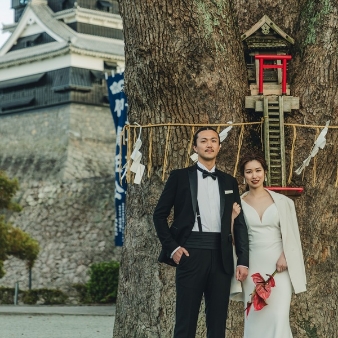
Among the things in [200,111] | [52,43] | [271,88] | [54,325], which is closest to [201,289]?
[200,111]

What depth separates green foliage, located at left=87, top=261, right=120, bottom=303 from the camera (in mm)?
23422

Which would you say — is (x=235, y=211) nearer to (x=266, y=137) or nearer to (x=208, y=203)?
(x=208, y=203)

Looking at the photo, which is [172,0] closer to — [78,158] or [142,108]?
[142,108]

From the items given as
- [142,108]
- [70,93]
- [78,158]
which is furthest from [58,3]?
[142,108]

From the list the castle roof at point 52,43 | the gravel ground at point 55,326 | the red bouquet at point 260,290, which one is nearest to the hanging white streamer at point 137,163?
the red bouquet at point 260,290

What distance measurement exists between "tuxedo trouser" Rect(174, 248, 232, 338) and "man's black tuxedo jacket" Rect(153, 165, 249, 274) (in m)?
0.07

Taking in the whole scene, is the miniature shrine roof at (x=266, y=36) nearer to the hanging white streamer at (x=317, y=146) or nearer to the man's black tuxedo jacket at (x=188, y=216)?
the hanging white streamer at (x=317, y=146)

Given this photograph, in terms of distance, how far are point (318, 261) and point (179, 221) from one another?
1574 millimetres

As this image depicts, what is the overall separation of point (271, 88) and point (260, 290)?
202 cm

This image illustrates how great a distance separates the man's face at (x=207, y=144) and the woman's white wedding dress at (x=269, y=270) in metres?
0.43

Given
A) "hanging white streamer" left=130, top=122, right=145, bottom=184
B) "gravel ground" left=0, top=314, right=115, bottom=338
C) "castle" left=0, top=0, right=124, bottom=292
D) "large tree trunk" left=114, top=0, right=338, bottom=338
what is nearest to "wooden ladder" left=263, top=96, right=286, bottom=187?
"large tree trunk" left=114, top=0, right=338, bottom=338

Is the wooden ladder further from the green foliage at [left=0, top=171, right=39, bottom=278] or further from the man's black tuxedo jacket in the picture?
the green foliage at [left=0, top=171, right=39, bottom=278]

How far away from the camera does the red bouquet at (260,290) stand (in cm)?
629

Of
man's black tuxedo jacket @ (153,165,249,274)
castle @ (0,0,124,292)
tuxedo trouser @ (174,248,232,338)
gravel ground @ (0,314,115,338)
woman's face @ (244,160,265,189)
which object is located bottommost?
gravel ground @ (0,314,115,338)
